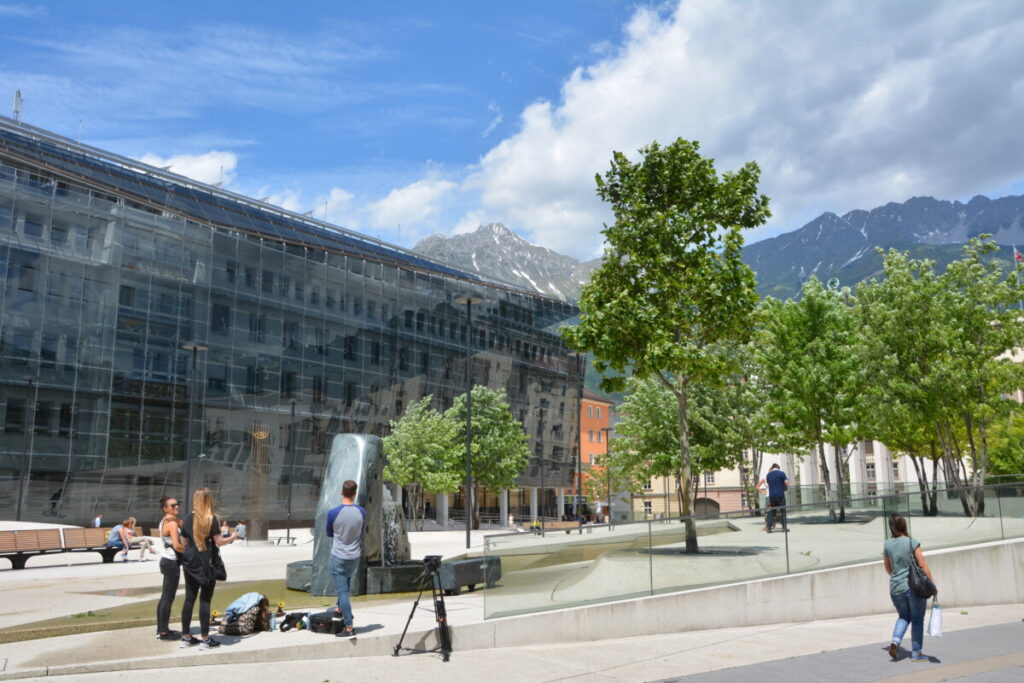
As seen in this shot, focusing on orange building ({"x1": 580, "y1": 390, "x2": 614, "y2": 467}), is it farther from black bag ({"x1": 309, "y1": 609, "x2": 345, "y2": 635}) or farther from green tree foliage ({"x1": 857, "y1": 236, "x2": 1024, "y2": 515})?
black bag ({"x1": 309, "y1": 609, "x2": 345, "y2": 635})

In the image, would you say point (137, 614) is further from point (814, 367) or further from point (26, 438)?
point (26, 438)

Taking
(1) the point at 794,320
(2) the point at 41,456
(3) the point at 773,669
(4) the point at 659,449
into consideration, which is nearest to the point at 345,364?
(2) the point at 41,456

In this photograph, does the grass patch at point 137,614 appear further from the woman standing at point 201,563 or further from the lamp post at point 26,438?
the lamp post at point 26,438

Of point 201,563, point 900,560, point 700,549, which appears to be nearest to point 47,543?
point 201,563

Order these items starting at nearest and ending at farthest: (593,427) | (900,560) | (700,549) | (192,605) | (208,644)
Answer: (208,644) → (192,605) → (900,560) → (700,549) → (593,427)

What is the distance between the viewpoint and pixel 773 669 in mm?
8102

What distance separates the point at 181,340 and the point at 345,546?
39.4 m

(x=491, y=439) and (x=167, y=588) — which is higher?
(x=491, y=439)

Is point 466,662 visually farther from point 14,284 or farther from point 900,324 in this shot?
point 14,284

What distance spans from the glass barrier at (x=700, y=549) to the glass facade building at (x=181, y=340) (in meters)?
26.0

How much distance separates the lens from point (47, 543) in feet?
73.4

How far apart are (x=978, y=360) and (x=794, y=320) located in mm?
6006

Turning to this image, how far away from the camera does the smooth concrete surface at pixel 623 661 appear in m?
7.60

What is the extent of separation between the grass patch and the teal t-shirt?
273 inches
